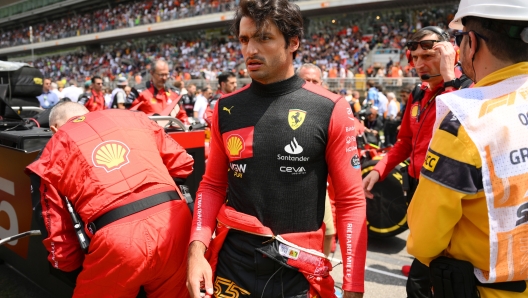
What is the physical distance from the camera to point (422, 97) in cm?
288

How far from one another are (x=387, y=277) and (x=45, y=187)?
2978 millimetres

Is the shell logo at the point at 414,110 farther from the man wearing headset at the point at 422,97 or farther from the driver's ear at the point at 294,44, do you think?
the driver's ear at the point at 294,44

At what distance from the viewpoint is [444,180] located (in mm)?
1223

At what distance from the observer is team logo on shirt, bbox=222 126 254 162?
1630 mm

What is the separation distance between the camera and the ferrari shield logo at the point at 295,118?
1585mm

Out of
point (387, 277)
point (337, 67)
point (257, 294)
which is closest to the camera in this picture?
point (257, 294)

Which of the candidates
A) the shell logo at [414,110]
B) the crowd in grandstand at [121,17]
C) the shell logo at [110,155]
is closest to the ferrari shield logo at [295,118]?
the shell logo at [110,155]

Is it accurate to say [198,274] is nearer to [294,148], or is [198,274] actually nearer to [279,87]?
[294,148]

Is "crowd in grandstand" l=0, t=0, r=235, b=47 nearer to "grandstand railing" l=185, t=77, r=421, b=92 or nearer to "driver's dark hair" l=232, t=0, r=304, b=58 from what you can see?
"grandstand railing" l=185, t=77, r=421, b=92

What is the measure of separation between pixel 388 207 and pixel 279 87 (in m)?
3.04

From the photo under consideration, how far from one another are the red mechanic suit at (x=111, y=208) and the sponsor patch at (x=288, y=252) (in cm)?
71

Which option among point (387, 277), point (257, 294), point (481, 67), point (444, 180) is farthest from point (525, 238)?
point (387, 277)

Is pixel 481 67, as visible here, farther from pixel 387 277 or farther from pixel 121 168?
pixel 387 277

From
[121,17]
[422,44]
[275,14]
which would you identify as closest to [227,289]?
[275,14]
